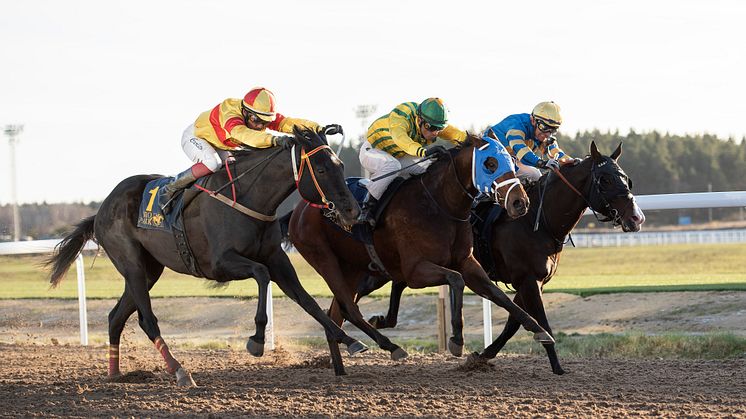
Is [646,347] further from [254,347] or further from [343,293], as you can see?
[254,347]

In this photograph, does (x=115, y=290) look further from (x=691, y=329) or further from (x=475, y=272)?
(x=475, y=272)

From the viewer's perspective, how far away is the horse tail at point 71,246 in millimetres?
8992

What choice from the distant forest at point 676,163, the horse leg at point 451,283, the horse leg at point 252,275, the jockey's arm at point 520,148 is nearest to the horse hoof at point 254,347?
the horse leg at point 252,275

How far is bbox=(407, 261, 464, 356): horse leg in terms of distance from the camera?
6926 mm

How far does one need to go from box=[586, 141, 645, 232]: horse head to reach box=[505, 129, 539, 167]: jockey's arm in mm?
471

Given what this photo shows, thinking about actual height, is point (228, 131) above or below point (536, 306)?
above

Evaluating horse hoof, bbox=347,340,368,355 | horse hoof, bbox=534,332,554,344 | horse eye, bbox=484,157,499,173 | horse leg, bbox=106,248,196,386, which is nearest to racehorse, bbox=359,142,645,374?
horse hoof, bbox=534,332,554,344

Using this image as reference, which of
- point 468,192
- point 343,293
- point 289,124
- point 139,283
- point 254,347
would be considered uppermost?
point 289,124

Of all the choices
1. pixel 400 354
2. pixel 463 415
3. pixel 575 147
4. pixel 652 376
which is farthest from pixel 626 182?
pixel 575 147

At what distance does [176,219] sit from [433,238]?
1940 mm

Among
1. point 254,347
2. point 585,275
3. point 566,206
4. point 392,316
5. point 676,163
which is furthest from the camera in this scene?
point 676,163

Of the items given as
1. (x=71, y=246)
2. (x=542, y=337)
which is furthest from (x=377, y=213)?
(x=71, y=246)

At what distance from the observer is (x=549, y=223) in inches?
312

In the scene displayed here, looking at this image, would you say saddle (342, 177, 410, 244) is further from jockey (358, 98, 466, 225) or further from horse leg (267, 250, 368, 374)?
horse leg (267, 250, 368, 374)
